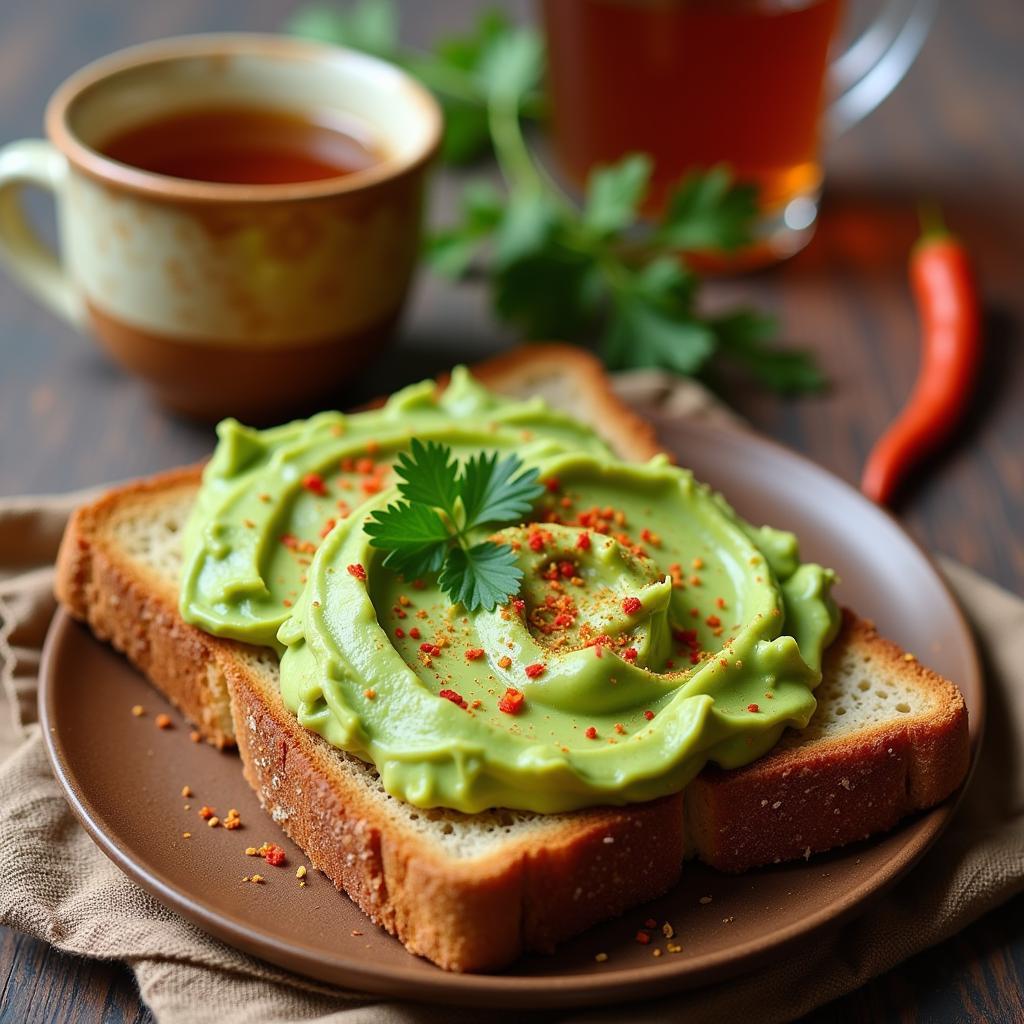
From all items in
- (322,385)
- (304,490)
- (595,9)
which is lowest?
(322,385)

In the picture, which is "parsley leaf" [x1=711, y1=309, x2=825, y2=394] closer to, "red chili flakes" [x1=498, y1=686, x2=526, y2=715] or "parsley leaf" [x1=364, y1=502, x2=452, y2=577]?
"parsley leaf" [x1=364, y1=502, x2=452, y2=577]

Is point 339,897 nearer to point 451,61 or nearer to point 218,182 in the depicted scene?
point 218,182

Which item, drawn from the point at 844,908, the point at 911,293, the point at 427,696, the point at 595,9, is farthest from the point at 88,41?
the point at 844,908

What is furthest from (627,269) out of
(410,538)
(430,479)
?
(410,538)

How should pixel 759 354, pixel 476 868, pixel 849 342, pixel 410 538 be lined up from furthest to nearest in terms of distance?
pixel 849 342 < pixel 759 354 < pixel 410 538 < pixel 476 868

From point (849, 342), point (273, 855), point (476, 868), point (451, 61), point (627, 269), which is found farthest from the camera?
point (451, 61)

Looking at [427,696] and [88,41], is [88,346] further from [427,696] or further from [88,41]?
[427,696]

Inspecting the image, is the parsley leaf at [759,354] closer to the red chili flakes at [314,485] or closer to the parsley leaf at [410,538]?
the red chili flakes at [314,485]
